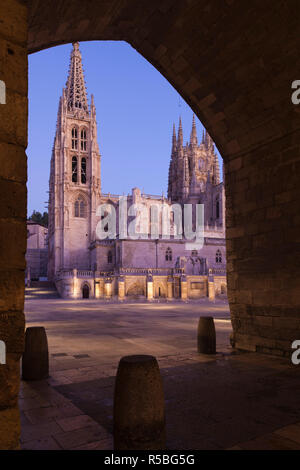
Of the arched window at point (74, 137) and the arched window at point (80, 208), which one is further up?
the arched window at point (74, 137)

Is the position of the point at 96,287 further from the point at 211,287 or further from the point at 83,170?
the point at 83,170

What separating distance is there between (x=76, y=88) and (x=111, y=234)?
92.1 feet

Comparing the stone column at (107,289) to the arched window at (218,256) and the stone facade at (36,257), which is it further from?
the stone facade at (36,257)

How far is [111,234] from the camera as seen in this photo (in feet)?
189

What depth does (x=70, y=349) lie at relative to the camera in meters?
7.98

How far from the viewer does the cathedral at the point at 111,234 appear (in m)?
40.5

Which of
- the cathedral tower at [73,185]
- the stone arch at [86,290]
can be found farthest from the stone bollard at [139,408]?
the cathedral tower at [73,185]

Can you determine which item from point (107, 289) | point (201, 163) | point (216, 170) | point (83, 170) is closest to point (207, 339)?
point (107, 289)

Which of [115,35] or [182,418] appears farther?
[115,35]

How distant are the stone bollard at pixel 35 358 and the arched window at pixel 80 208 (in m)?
49.4

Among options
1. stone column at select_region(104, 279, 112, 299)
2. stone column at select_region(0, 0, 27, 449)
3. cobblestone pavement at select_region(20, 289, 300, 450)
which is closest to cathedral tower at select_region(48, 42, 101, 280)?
stone column at select_region(104, 279, 112, 299)
